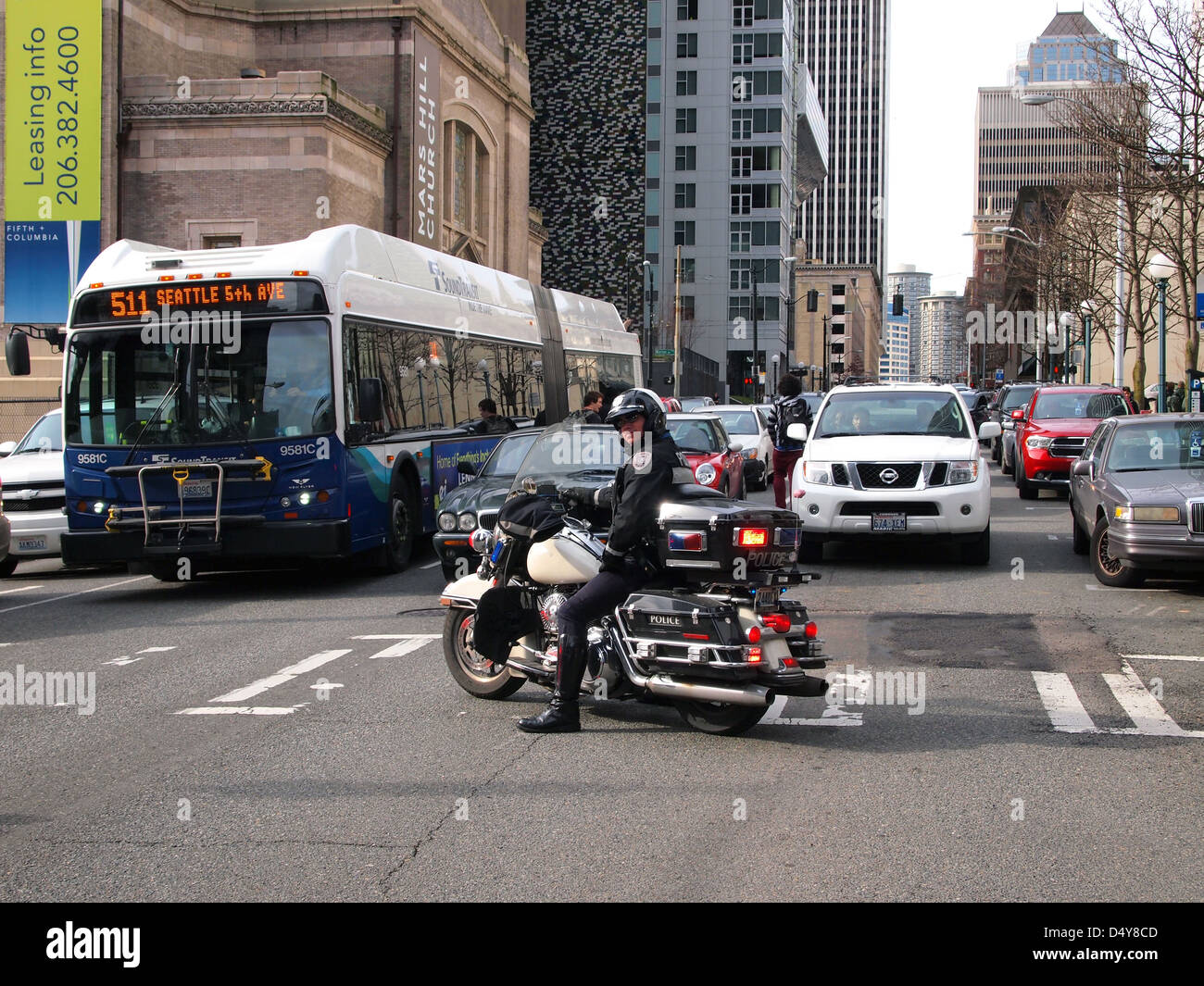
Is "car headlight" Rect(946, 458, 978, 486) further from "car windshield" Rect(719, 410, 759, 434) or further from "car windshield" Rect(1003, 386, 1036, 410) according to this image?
"car windshield" Rect(1003, 386, 1036, 410)

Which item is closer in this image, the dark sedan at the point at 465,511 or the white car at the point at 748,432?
the dark sedan at the point at 465,511

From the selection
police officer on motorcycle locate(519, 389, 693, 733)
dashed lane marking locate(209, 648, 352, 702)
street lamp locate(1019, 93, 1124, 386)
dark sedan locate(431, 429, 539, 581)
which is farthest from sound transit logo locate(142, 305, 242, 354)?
street lamp locate(1019, 93, 1124, 386)

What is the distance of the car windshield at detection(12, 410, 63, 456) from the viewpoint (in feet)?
56.4

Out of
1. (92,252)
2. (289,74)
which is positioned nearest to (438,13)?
(289,74)

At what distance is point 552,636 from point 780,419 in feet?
30.4

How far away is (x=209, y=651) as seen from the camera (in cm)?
1006

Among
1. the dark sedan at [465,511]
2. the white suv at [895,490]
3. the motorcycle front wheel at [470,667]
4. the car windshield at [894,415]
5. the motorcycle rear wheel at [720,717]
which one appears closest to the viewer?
the motorcycle rear wheel at [720,717]

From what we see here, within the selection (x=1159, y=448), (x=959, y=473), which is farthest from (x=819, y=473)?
(x=1159, y=448)

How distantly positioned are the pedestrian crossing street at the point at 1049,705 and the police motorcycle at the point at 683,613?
0.71 meters

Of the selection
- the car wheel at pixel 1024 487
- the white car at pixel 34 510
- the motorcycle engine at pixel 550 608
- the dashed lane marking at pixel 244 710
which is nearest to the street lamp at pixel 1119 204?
the car wheel at pixel 1024 487

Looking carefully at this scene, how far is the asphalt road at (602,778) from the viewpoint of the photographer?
4.90 meters

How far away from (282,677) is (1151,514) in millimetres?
7568

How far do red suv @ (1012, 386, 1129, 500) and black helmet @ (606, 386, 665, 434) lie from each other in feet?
52.6

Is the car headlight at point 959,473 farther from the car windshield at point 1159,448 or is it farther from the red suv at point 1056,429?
the red suv at point 1056,429
